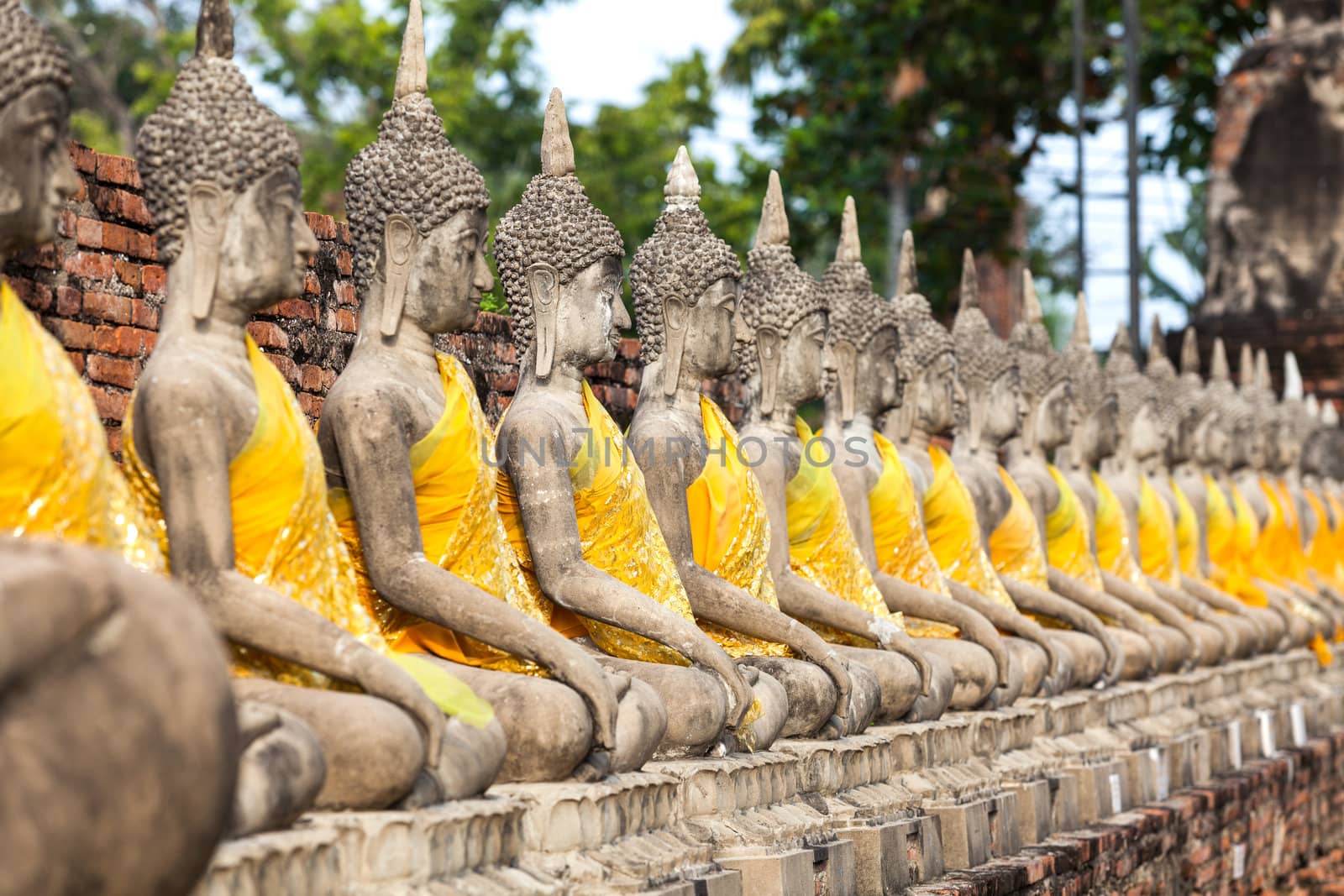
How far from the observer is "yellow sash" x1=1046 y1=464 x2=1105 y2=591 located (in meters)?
11.9

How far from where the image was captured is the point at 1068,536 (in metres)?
12.0

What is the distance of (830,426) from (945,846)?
2.09 meters

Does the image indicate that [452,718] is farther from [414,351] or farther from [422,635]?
[414,351]

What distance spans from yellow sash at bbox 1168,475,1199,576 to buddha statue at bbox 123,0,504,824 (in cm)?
981

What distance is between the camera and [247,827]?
4301 millimetres

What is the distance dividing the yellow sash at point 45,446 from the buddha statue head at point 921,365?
20.2 ft

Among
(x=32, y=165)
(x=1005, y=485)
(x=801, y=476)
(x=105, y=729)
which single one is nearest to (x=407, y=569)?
(x=32, y=165)

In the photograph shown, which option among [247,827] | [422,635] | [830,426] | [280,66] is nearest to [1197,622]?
[830,426]

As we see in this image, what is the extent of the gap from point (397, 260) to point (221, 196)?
3.12 feet

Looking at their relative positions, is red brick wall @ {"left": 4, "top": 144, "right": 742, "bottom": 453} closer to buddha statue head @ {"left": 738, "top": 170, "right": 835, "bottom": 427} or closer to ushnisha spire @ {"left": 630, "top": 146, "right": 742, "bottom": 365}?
ushnisha spire @ {"left": 630, "top": 146, "right": 742, "bottom": 365}

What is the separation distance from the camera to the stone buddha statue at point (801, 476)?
27.2 ft

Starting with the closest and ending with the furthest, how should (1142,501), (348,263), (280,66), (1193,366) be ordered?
(348,263) < (1142,501) < (1193,366) < (280,66)

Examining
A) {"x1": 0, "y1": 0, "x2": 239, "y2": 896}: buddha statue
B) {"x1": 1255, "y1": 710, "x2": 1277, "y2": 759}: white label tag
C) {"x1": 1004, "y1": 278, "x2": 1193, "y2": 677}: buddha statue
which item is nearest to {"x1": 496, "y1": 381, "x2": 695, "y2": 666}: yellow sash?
{"x1": 0, "y1": 0, "x2": 239, "y2": 896}: buddha statue

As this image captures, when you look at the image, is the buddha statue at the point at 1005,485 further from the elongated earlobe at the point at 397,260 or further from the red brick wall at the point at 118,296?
the elongated earlobe at the point at 397,260
